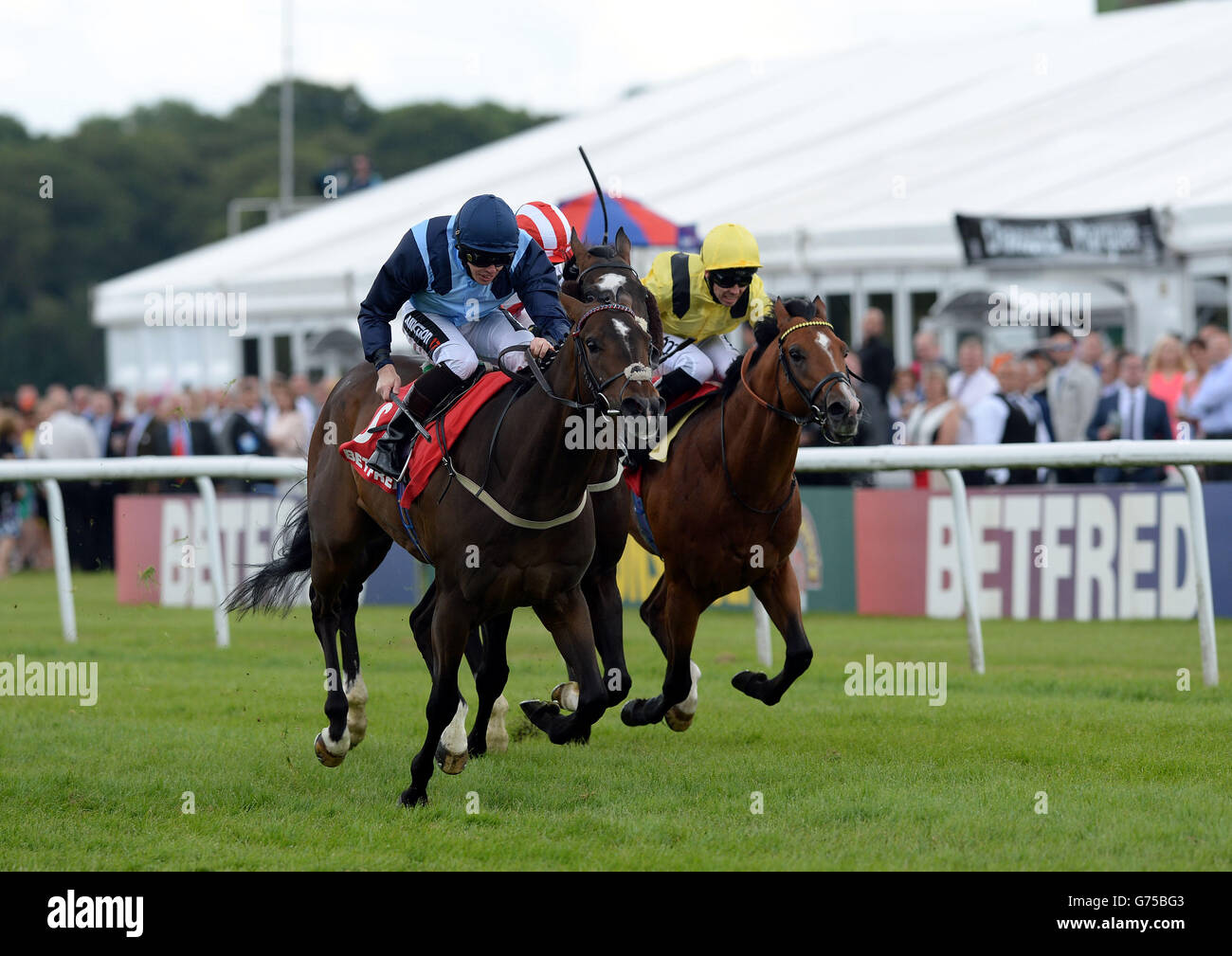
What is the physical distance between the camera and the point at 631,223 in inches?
510

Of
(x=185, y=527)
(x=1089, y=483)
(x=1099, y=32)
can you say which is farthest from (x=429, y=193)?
(x=1089, y=483)

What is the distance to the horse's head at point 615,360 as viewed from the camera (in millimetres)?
5160

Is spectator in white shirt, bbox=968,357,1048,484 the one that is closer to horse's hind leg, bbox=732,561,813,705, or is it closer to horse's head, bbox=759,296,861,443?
horse's hind leg, bbox=732,561,813,705

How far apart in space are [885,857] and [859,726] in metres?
2.41

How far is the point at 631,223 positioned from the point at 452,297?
648 cm

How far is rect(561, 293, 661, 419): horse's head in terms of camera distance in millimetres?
5160

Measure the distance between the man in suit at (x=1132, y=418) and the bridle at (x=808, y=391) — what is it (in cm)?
544

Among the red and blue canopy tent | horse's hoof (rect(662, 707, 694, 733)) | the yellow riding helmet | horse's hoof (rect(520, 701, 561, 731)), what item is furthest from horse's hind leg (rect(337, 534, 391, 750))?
the red and blue canopy tent

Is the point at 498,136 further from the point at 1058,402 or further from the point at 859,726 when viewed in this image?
the point at 859,726

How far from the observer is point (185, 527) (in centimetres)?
1293

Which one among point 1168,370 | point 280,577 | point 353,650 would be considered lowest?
point 353,650

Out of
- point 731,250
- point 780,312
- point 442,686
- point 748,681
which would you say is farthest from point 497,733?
point 731,250

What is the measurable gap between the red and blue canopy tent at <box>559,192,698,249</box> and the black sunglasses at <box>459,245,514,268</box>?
6.57m

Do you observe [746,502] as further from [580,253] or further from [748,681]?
[580,253]
